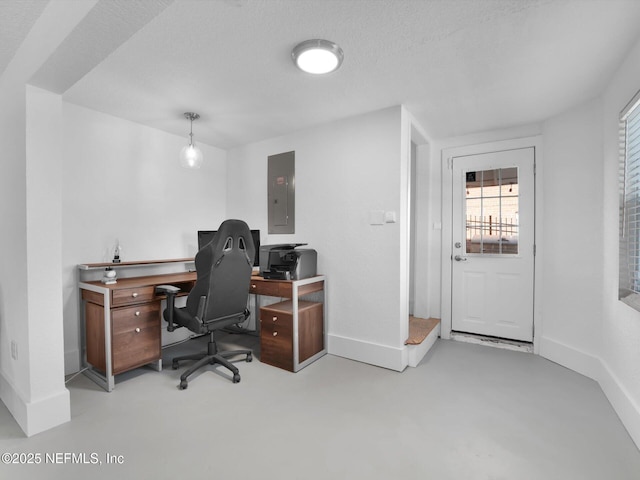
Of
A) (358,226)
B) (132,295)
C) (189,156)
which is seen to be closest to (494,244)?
(358,226)

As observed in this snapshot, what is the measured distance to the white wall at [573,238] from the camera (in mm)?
2719

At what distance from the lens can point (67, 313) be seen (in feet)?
9.07

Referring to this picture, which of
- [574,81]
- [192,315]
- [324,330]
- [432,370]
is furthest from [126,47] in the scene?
[432,370]

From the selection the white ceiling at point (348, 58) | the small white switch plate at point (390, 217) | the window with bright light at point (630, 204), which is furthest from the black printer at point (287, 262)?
the window with bright light at point (630, 204)

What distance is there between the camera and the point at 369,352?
118 inches

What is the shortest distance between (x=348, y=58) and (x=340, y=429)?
243cm

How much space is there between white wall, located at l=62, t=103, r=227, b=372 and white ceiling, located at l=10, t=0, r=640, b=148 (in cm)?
26

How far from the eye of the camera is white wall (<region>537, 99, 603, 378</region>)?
2.72m

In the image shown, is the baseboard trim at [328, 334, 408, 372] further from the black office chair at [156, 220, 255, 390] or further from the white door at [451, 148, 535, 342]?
the white door at [451, 148, 535, 342]

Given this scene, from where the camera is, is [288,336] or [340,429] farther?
[288,336]

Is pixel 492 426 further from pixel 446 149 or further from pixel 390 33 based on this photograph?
pixel 446 149

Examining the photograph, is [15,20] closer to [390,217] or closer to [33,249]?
[33,249]

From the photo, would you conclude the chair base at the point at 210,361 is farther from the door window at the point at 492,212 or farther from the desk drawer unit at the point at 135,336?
the door window at the point at 492,212

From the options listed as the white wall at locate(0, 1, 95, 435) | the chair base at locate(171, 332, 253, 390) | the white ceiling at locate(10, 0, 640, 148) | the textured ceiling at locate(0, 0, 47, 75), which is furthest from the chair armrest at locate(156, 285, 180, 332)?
the textured ceiling at locate(0, 0, 47, 75)
